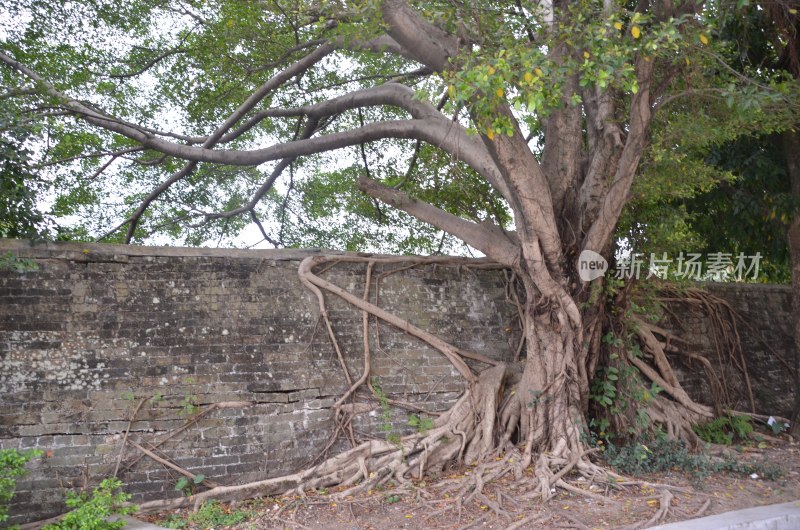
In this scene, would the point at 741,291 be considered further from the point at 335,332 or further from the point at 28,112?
the point at 28,112

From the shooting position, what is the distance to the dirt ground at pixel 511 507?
5.32 metres

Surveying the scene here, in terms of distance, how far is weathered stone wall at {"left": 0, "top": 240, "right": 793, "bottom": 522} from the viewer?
224 inches

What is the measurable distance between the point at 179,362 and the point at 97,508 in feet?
5.46

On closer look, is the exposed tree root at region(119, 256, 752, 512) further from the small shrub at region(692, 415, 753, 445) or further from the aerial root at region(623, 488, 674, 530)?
the small shrub at region(692, 415, 753, 445)

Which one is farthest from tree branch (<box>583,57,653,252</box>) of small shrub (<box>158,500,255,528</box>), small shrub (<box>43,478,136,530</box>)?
small shrub (<box>43,478,136,530</box>)

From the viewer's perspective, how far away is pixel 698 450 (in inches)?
285

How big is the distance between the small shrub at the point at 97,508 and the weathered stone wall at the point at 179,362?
20 cm

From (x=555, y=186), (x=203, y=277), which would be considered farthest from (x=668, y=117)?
(x=203, y=277)

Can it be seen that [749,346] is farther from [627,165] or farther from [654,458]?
[627,165]

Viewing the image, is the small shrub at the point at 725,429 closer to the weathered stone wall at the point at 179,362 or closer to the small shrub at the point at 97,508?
the weathered stone wall at the point at 179,362

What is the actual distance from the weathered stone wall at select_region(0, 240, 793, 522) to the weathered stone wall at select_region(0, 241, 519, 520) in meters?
0.01

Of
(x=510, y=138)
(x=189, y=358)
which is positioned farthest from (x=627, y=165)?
(x=189, y=358)

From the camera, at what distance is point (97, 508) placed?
480cm
